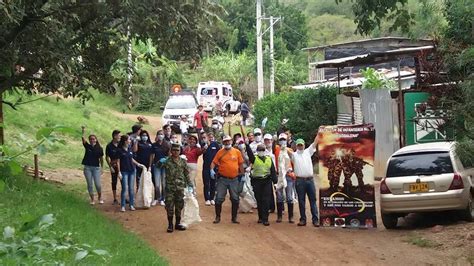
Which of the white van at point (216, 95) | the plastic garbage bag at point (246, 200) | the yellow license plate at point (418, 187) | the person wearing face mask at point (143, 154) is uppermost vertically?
the white van at point (216, 95)

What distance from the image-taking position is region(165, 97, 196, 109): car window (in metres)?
35.7

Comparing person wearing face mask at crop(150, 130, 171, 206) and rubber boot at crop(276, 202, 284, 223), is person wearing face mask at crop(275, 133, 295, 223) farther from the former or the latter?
person wearing face mask at crop(150, 130, 171, 206)

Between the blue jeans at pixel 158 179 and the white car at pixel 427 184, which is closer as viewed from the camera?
the white car at pixel 427 184

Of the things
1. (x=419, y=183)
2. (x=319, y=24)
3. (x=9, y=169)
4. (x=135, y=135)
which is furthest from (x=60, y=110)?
(x=319, y=24)

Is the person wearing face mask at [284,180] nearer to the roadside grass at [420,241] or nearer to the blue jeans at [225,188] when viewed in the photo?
the blue jeans at [225,188]

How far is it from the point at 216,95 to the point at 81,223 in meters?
35.7

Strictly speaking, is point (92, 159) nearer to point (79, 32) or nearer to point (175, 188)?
point (79, 32)

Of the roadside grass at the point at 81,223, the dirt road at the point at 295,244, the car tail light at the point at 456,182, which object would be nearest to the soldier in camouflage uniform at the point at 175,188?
the dirt road at the point at 295,244

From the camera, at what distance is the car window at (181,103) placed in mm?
35688

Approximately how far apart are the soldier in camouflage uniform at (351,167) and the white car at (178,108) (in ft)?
64.5

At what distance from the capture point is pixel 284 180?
15617mm

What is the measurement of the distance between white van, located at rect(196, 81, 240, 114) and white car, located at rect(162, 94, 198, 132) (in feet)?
34.4

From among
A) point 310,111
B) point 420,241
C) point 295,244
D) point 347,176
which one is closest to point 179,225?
point 295,244

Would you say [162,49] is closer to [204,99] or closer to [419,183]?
[419,183]
